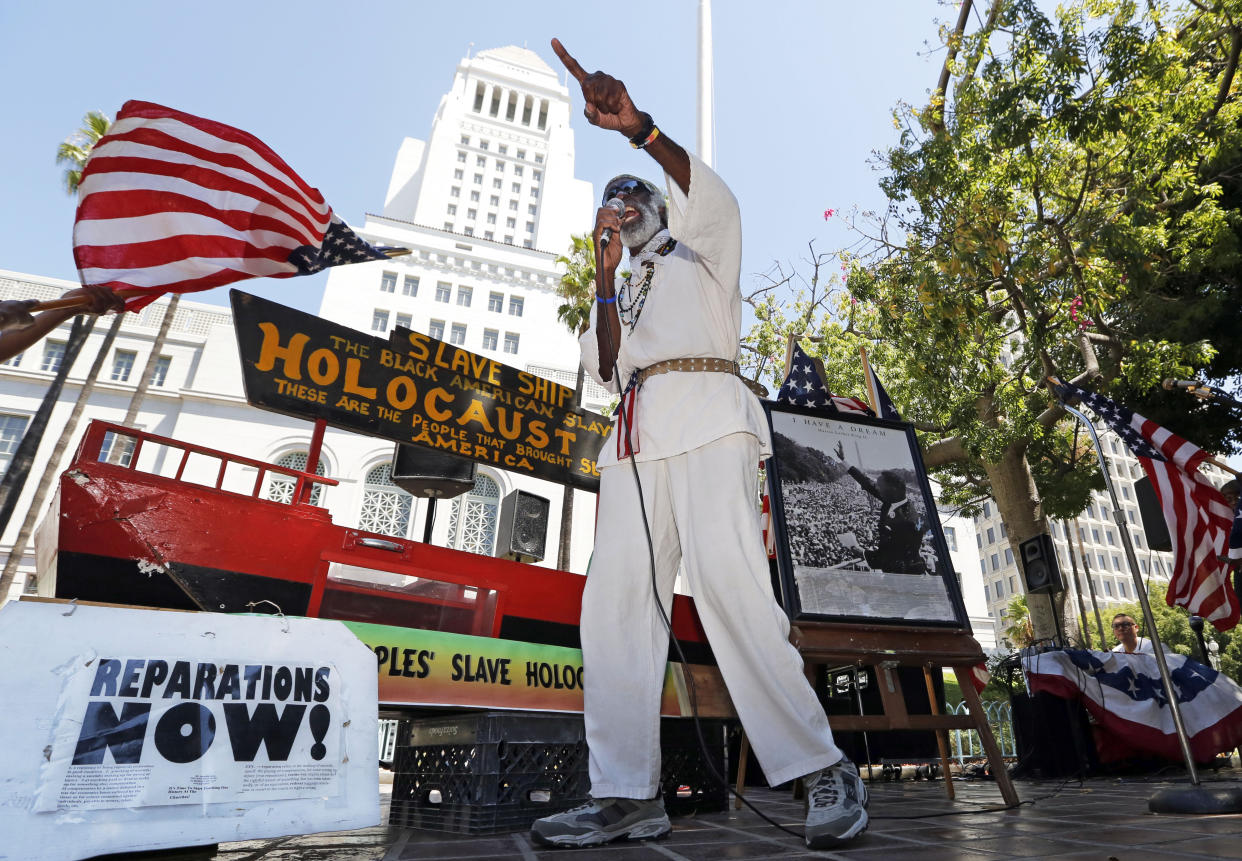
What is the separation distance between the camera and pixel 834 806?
2205 millimetres

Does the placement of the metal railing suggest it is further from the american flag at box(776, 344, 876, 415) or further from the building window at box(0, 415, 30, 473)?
the building window at box(0, 415, 30, 473)

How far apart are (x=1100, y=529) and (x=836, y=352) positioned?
68.4 meters

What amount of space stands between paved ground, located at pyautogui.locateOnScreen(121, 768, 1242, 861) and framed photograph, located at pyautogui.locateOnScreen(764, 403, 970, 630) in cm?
107

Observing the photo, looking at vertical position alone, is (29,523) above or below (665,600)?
above

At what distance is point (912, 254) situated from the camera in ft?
32.9

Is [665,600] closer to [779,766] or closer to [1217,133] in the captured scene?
[779,766]

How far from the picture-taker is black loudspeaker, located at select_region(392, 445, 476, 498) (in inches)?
215

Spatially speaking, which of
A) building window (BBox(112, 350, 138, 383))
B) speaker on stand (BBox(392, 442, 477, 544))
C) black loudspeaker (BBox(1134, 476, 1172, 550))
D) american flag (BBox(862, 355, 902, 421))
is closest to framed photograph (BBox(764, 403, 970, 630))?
american flag (BBox(862, 355, 902, 421))

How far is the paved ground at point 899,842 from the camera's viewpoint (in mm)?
1948

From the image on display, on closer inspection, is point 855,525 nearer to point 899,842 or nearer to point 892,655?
point 892,655

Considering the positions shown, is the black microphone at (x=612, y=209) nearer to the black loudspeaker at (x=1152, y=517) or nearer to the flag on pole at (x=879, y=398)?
the flag on pole at (x=879, y=398)

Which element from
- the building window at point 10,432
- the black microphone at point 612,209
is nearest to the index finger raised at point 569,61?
the black microphone at point 612,209

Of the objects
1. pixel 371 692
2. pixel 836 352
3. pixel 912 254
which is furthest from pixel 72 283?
pixel 371 692

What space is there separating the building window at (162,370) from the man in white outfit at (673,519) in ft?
85.1
